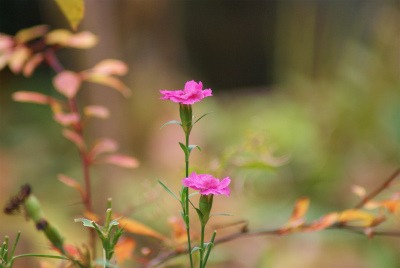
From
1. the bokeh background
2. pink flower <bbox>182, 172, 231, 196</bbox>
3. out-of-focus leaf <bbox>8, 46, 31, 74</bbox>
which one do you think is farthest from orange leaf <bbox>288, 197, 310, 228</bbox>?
the bokeh background

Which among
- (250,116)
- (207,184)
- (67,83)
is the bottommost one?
(207,184)

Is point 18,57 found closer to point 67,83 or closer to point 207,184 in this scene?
point 67,83

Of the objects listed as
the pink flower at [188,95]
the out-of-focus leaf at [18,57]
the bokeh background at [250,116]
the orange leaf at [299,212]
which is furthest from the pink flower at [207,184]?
the bokeh background at [250,116]

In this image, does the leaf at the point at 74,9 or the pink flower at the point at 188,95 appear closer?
the pink flower at the point at 188,95

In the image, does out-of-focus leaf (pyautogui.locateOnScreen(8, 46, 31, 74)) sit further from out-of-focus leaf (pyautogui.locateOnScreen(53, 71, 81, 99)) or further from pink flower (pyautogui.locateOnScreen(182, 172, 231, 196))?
pink flower (pyautogui.locateOnScreen(182, 172, 231, 196))

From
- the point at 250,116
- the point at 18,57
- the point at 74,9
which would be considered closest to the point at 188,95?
the point at 74,9

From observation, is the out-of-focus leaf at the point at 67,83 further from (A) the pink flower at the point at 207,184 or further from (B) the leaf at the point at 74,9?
(A) the pink flower at the point at 207,184

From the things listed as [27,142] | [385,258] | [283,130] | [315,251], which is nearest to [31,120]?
[27,142]
